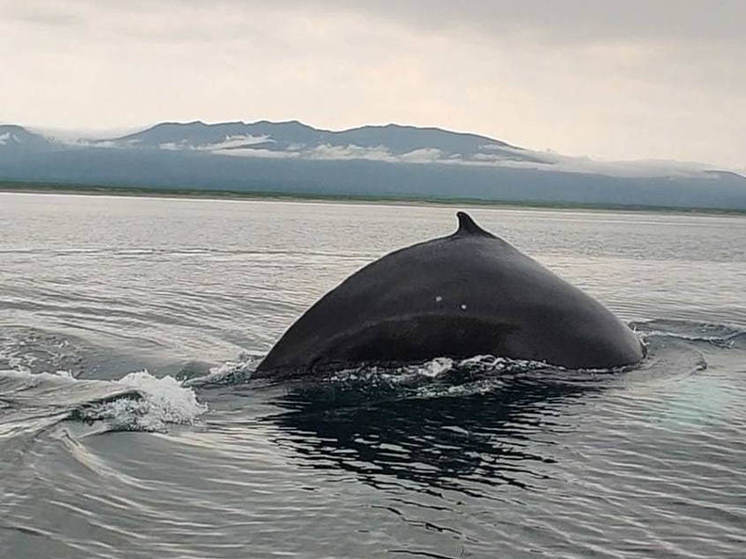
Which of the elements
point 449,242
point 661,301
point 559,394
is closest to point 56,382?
point 449,242

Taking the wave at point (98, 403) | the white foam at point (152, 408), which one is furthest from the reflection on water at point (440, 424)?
the wave at point (98, 403)

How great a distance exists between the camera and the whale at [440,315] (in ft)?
31.9

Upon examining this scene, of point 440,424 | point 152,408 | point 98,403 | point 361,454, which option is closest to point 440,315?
point 440,424

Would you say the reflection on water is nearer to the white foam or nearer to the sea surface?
the sea surface

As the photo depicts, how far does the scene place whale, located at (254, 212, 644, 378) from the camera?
973 centimetres

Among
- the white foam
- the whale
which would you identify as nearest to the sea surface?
the white foam

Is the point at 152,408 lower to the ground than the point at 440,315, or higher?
lower

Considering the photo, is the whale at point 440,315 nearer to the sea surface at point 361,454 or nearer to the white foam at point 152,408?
the sea surface at point 361,454

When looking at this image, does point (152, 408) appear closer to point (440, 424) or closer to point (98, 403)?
point (98, 403)

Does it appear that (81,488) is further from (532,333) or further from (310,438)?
(532,333)

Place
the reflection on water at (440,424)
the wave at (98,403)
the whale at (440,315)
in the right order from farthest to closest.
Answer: the whale at (440,315) < the wave at (98,403) < the reflection on water at (440,424)

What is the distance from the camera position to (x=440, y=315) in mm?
9797

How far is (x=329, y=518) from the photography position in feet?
20.4

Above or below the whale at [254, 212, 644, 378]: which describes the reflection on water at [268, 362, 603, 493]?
below
